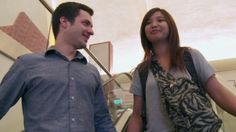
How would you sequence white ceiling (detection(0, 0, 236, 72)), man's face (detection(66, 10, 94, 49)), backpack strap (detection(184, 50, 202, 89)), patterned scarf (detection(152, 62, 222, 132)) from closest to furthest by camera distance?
patterned scarf (detection(152, 62, 222, 132)) < backpack strap (detection(184, 50, 202, 89)) < man's face (detection(66, 10, 94, 49)) < white ceiling (detection(0, 0, 236, 72))

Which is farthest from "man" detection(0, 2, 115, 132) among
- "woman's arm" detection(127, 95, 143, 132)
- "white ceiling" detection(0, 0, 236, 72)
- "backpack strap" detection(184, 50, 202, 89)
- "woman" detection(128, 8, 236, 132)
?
"white ceiling" detection(0, 0, 236, 72)

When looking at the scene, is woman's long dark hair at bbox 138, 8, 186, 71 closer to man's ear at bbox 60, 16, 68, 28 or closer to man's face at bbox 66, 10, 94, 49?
man's face at bbox 66, 10, 94, 49

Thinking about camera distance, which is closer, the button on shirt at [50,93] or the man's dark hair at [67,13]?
the button on shirt at [50,93]

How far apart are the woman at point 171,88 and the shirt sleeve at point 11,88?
2.38ft

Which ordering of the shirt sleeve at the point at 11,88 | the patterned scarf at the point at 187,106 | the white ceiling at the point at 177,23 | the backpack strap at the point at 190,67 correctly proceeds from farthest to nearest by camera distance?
the white ceiling at the point at 177,23
the backpack strap at the point at 190,67
the patterned scarf at the point at 187,106
the shirt sleeve at the point at 11,88

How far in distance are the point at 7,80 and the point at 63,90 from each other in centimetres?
28

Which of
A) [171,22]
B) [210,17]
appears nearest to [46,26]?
[171,22]

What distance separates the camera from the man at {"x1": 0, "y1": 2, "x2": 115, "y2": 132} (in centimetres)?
158

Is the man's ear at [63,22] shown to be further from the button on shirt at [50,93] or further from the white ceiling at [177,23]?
the white ceiling at [177,23]

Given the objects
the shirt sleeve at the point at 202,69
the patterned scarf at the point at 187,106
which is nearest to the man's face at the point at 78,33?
the patterned scarf at the point at 187,106

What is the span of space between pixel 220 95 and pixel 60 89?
92 cm

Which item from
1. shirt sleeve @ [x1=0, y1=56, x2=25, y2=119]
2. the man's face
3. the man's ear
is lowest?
shirt sleeve @ [x1=0, y1=56, x2=25, y2=119]

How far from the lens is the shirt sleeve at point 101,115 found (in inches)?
73.8

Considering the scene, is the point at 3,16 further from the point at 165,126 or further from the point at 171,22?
the point at 165,126
